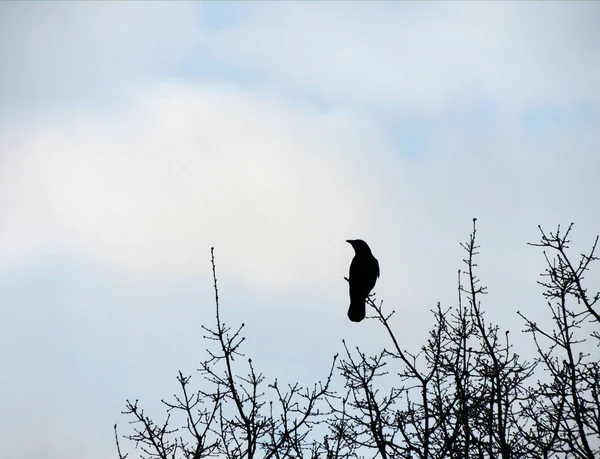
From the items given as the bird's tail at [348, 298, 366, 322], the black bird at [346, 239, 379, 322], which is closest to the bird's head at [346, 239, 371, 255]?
the black bird at [346, 239, 379, 322]

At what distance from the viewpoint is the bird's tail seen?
12.3 meters

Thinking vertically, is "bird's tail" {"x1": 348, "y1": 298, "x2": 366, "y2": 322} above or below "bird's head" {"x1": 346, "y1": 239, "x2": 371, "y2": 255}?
below

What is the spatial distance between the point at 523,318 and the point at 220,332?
382 cm

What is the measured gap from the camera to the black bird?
1232 cm

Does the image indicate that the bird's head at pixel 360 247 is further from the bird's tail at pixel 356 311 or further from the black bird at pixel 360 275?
the bird's tail at pixel 356 311

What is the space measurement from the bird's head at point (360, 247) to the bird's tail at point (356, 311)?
123cm

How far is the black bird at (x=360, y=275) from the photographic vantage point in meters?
12.3

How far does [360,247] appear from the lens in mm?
13273

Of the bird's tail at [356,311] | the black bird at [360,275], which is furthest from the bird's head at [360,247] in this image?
the bird's tail at [356,311]

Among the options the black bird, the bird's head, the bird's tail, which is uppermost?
the bird's head

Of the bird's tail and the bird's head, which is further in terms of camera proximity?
the bird's head

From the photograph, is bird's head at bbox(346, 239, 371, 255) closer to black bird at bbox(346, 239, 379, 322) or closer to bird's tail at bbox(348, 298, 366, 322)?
black bird at bbox(346, 239, 379, 322)

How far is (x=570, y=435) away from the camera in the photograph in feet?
23.2

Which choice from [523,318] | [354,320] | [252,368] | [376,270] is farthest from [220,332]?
[376,270]
